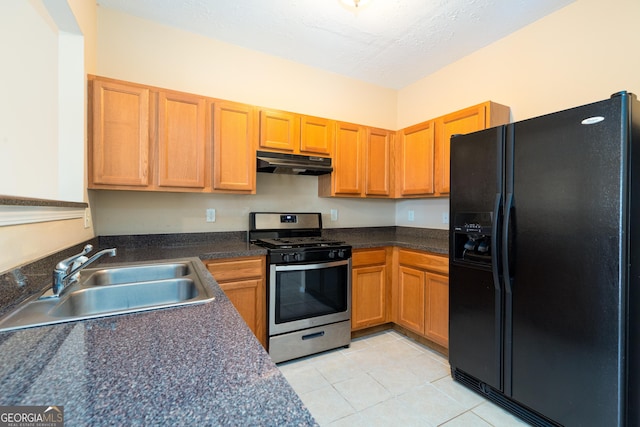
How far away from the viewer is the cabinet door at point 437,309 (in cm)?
228

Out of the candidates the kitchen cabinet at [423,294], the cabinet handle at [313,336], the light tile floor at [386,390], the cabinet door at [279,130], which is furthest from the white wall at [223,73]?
the light tile floor at [386,390]

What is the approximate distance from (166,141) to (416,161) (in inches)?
87.4

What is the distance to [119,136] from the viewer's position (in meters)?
1.96

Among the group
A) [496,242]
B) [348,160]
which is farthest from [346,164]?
[496,242]

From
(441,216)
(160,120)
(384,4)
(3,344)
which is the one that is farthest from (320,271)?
(384,4)

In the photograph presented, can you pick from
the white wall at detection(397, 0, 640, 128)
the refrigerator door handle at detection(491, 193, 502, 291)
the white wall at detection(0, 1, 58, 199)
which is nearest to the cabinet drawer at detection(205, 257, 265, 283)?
the white wall at detection(0, 1, 58, 199)

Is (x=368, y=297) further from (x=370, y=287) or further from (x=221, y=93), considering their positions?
(x=221, y=93)

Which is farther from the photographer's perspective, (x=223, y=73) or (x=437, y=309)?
(x=223, y=73)

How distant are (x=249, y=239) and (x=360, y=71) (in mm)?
2111

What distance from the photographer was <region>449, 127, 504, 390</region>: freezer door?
1.71 metres

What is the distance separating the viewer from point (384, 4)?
203 cm

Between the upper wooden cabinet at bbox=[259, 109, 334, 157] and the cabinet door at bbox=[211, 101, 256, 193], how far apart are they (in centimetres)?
12

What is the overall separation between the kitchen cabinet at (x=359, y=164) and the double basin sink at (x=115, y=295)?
1.60 metres

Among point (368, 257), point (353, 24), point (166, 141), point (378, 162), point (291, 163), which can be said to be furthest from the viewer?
point (378, 162)
